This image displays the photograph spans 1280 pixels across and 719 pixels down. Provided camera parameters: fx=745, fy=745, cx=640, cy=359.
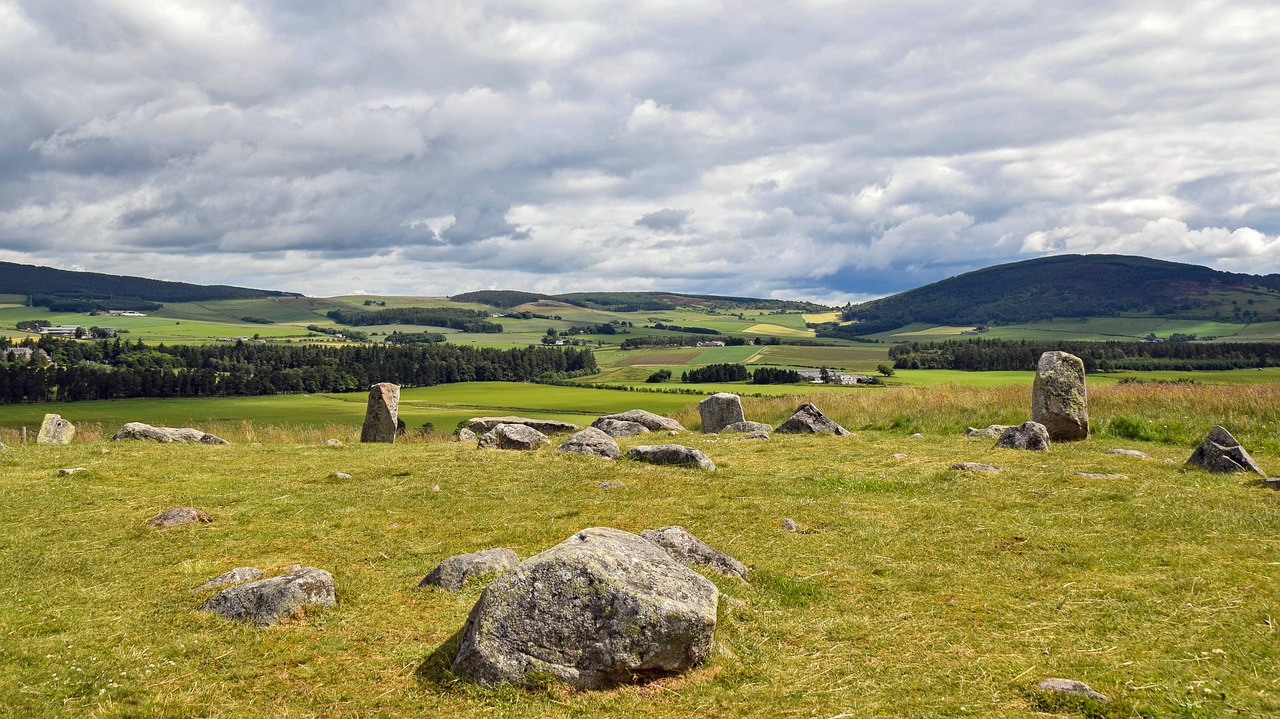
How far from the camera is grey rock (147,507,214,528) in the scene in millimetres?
13266

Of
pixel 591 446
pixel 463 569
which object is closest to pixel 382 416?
pixel 591 446

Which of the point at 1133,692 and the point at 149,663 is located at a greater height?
the point at 1133,692

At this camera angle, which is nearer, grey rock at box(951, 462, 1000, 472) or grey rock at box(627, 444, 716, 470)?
grey rock at box(951, 462, 1000, 472)

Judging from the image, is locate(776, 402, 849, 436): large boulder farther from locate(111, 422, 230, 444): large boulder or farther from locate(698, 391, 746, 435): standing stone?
locate(111, 422, 230, 444): large boulder

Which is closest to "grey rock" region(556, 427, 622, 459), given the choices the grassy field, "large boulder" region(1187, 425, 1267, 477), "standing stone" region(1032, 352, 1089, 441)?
the grassy field

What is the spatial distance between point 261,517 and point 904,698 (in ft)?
40.1

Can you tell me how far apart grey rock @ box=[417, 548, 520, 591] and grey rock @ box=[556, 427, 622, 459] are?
10.1m

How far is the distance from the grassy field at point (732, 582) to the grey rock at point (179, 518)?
44cm

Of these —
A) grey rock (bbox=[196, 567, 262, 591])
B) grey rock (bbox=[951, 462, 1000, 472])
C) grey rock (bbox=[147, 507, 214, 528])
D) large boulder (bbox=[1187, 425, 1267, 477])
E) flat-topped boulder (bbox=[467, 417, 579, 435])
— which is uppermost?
large boulder (bbox=[1187, 425, 1267, 477])

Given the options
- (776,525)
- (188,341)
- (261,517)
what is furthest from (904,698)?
(188,341)

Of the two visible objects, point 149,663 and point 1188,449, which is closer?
point 149,663

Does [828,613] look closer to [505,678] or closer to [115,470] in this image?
[505,678]

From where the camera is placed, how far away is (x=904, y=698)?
647cm

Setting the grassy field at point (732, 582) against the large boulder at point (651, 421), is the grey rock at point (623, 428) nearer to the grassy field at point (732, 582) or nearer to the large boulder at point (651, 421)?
the large boulder at point (651, 421)
